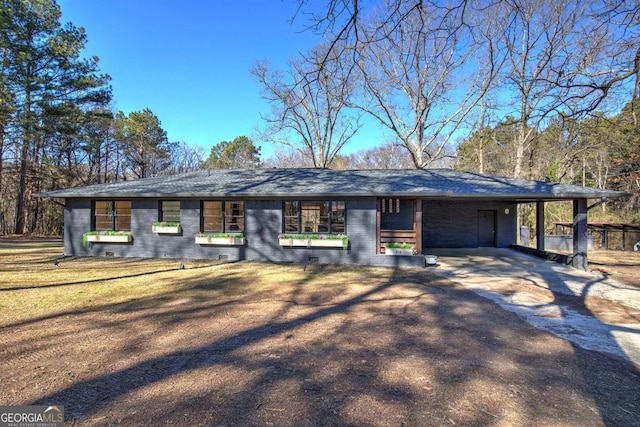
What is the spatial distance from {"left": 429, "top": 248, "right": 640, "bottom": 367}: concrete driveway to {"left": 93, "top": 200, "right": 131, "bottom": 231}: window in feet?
36.6

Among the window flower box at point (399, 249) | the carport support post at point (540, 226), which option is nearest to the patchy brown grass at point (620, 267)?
the carport support post at point (540, 226)

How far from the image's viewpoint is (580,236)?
33.6 ft

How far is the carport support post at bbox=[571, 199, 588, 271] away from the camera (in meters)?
10.2

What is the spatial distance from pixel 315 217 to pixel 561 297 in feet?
23.1

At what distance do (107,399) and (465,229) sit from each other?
15066 mm

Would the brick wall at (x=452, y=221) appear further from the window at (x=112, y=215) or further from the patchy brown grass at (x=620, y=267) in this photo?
the window at (x=112, y=215)

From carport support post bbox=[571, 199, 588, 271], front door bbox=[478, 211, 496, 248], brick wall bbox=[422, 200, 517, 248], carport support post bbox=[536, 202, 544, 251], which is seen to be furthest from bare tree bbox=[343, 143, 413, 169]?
carport support post bbox=[571, 199, 588, 271]

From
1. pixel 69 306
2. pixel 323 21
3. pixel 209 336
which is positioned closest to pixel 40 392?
pixel 209 336

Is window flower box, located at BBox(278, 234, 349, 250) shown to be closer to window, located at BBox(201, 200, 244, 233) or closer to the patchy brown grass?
window, located at BBox(201, 200, 244, 233)

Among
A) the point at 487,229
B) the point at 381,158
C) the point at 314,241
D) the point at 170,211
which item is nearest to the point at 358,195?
the point at 314,241

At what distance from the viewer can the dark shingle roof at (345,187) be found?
1009 cm

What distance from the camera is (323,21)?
11.6 feet

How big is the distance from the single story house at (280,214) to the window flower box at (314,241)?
33 millimetres

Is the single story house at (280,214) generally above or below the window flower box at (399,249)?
above
